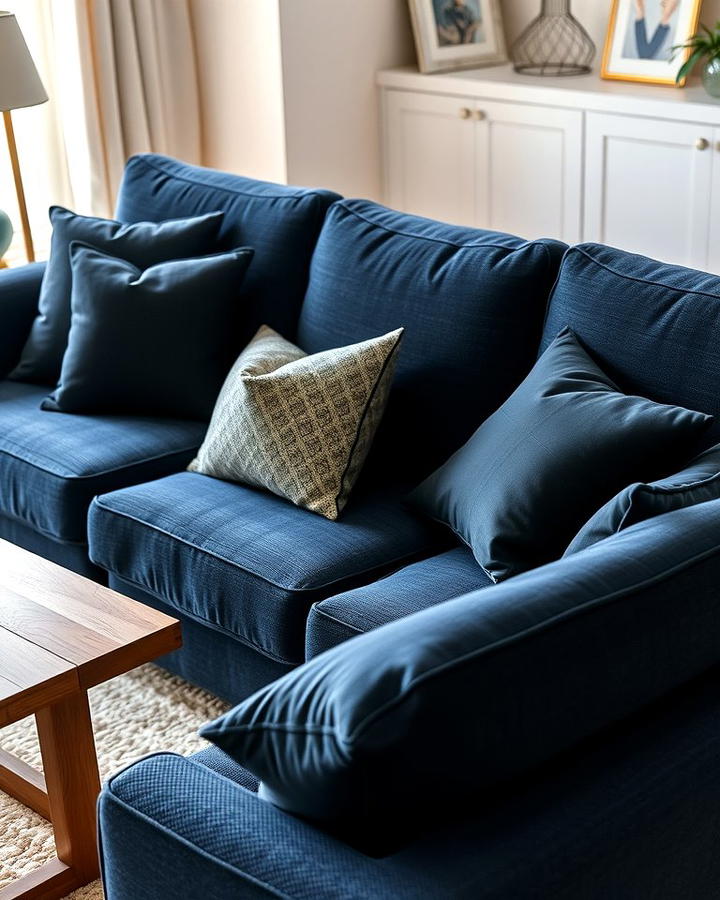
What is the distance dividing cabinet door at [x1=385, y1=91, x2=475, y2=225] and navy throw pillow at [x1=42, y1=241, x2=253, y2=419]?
1.69 meters

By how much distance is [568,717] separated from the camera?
1229 mm

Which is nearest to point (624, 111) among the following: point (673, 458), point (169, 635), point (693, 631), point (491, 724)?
point (673, 458)

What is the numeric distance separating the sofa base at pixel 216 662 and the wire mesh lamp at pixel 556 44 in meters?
2.63

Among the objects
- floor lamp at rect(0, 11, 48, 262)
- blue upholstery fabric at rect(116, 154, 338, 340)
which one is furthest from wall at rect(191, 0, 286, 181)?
blue upholstery fabric at rect(116, 154, 338, 340)

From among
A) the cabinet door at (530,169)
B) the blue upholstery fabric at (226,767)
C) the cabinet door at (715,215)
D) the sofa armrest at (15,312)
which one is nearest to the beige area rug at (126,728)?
Result: the blue upholstery fabric at (226,767)

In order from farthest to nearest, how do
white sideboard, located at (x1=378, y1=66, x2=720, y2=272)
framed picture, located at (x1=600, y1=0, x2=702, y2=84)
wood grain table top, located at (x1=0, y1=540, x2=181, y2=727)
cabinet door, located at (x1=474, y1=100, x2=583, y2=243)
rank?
cabinet door, located at (x1=474, y1=100, x2=583, y2=243) < framed picture, located at (x1=600, y1=0, x2=702, y2=84) < white sideboard, located at (x1=378, y1=66, x2=720, y2=272) < wood grain table top, located at (x1=0, y1=540, x2=181, y2=727)

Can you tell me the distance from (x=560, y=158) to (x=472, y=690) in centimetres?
322

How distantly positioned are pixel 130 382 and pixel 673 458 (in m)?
1.38

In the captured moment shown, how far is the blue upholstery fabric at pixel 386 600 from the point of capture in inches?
78.1

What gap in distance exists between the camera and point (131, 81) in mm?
4402

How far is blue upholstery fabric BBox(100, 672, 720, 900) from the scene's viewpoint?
115 cm

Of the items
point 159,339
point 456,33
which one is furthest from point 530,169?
point 159,339

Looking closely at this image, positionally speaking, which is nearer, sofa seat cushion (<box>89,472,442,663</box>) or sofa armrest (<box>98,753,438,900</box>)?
sofa armrest (<box>98,753,438,900</box>)

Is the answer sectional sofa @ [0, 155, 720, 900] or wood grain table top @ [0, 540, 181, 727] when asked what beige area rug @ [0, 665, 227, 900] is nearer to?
sectional sofa @ [0, 155, 720, 900]
